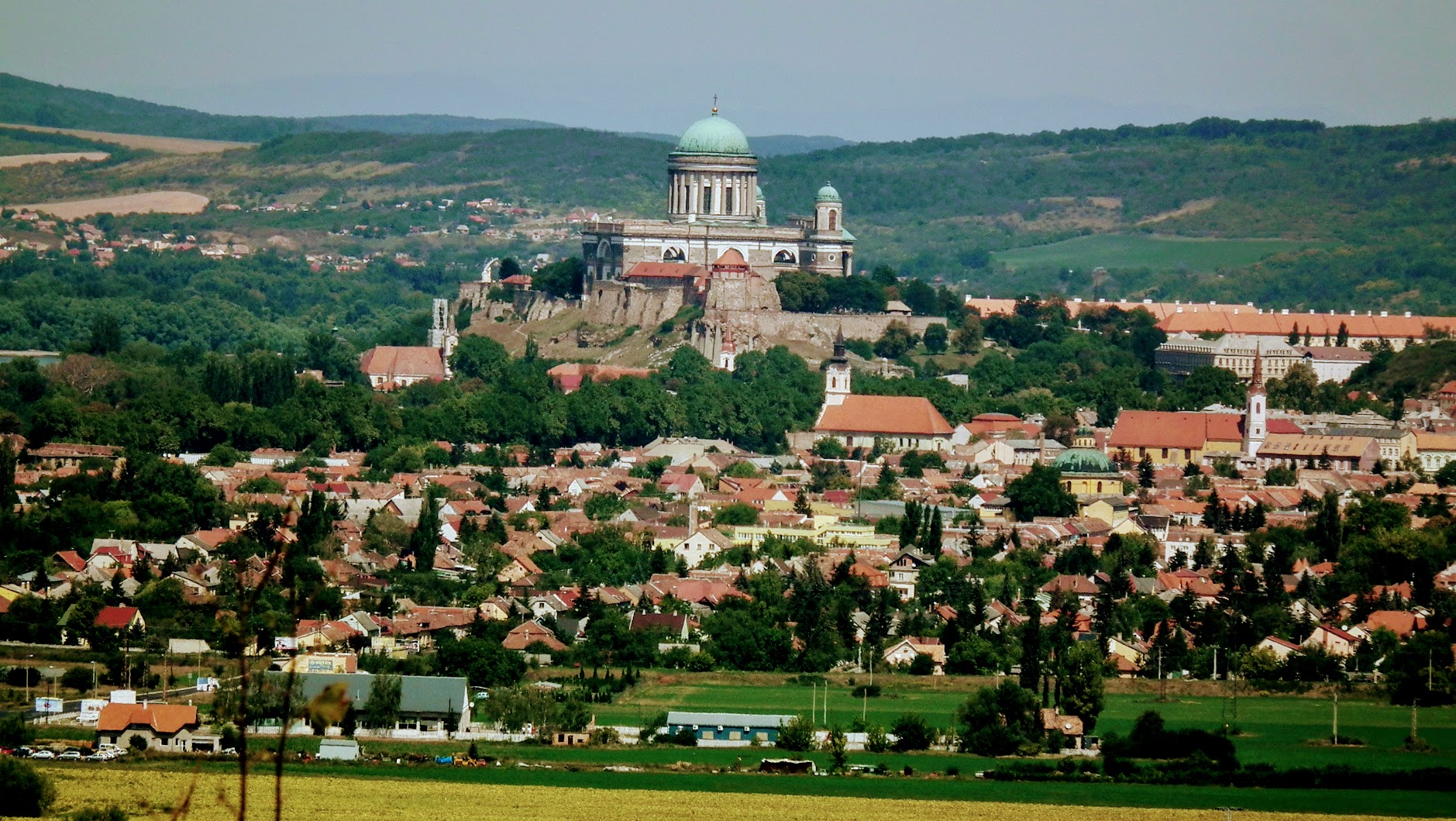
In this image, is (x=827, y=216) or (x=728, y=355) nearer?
(x=728, y=355)

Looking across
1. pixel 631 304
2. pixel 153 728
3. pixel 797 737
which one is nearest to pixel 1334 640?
pixel 797 737

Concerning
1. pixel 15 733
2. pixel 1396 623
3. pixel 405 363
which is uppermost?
pixel 405 363

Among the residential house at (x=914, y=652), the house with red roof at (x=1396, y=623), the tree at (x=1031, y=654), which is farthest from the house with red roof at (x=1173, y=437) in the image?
the tree at (x=1031, y=654)

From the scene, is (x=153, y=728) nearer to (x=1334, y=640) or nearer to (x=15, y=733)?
(x=15, y=733)

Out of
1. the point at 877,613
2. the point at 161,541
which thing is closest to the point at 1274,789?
the point at 877,613

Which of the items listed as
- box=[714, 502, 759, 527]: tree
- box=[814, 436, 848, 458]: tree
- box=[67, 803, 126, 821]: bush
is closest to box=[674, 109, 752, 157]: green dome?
box=[814, 436, 848, 458]: tree

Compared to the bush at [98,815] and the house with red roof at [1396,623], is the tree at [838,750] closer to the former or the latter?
the bush at [98,815]

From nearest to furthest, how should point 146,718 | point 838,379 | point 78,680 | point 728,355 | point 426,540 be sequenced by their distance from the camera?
point 146,718 → point 78,680 → point 426,540 → point 838,379 → point 728,355
